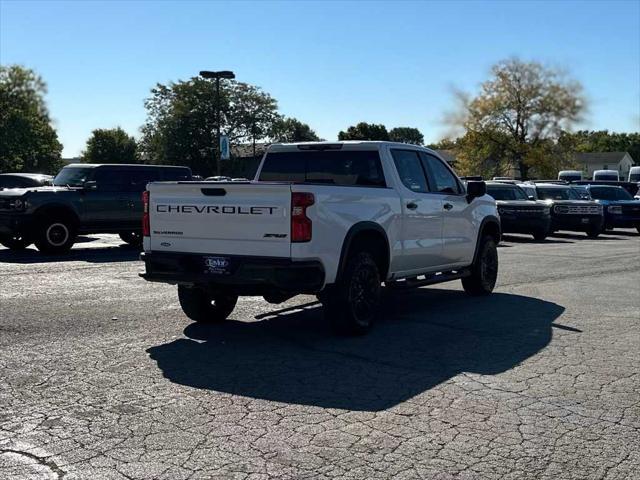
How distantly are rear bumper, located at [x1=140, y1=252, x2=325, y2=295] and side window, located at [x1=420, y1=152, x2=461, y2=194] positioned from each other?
119 inches

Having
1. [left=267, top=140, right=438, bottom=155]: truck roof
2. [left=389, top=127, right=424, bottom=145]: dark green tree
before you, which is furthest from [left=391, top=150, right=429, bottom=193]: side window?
[left=389, top=127, right=424, bottom=145]: dark green tree

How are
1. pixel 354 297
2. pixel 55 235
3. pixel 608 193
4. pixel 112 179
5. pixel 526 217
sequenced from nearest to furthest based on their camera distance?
pixel 354 297 < pixel 55 235 < pixel 112 179 < pixel 526 217 < pixel 608 193

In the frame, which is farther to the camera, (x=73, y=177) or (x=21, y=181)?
(x=21, y=181)

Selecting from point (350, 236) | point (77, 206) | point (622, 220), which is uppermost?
point (77, 206)

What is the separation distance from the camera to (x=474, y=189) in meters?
10.2

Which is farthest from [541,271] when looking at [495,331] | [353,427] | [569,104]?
[569,104]

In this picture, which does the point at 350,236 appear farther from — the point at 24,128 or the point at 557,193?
the point at 24,128

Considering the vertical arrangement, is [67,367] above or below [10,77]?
below

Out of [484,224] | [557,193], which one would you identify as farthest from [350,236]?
[557,193]

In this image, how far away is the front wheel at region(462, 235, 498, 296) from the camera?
35.2 ft

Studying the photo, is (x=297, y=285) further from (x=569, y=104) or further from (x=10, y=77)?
(x=10, y=77)

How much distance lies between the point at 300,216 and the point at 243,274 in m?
0.79

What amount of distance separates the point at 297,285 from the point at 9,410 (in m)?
2.76

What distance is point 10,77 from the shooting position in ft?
273
